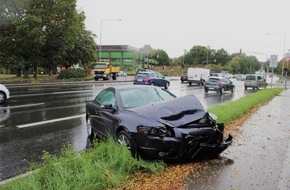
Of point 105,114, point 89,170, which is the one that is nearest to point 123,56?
point 105,114

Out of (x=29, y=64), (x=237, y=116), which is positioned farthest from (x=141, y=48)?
(x=237, y=116)

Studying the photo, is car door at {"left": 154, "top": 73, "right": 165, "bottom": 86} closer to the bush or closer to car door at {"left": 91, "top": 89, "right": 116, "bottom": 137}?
the bush

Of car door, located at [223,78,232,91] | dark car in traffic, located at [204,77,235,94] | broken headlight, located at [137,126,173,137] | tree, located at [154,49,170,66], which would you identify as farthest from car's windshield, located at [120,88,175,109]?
tree, located at [154,49,170,66]

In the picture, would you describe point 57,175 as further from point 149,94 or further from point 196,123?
point 149,94

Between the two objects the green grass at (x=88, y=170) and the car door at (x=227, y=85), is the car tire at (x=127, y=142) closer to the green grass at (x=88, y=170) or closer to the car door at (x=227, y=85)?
the green grass at (x=88, y=170)

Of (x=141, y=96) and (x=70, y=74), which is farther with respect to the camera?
(x=70, y=74)

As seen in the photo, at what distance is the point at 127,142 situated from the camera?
6.03 meters

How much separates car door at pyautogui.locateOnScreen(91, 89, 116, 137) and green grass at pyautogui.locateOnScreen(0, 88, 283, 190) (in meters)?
0.84

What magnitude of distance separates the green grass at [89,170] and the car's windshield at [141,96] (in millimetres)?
1400

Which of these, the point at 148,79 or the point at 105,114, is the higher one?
the point at 148,79

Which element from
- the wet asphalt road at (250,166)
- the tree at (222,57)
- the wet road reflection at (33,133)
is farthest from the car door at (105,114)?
the tree at (222,57)

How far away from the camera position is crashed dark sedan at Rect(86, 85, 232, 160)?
562cm

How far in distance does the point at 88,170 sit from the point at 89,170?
23 millimetres

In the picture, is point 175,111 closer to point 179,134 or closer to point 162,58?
point 179,134
